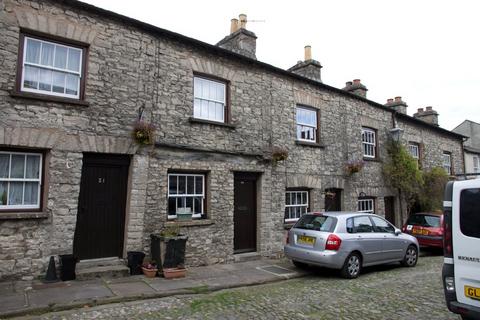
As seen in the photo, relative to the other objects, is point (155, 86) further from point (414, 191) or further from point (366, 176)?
point (414, 191)

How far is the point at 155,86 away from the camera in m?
9.05

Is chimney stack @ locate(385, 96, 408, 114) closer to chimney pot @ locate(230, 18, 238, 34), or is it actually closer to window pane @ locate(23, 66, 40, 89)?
chimney pot @ locate(230, 18, 238, 34)

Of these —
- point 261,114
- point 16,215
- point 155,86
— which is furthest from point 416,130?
point 16,215

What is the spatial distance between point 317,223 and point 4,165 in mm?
7106

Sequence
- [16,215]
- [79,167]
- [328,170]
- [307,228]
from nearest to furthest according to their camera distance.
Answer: [16,215] < [79,167] < [307,228] < [328,170]

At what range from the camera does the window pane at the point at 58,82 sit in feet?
25.5

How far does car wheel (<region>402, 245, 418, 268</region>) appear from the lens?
10.0m

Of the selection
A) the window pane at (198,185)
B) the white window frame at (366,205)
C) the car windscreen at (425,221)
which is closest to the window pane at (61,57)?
the window pane at (198,185)

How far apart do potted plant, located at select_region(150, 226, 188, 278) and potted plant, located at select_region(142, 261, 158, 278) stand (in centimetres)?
12

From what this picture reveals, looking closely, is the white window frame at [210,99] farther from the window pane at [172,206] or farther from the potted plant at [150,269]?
the potted plant at [150,269]

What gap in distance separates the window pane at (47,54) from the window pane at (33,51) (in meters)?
0.10

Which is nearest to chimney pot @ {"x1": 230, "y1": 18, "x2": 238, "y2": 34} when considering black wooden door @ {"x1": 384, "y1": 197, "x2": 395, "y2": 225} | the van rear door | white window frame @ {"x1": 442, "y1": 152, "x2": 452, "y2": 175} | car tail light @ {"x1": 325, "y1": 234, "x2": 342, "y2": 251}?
car tail light @ {"x1": 325, "y1": 234, "x2": 342, "y2": 251}

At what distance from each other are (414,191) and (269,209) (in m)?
8.59

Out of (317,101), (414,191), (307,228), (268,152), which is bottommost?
(307,228)
